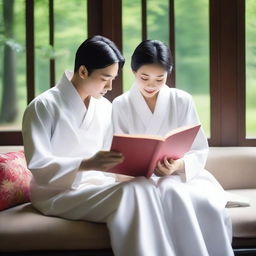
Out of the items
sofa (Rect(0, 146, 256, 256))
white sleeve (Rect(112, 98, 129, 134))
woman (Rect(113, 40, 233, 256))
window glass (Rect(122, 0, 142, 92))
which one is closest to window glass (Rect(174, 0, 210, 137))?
window glass (Rect(122, 0, 142, 92))

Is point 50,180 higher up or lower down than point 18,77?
lower down

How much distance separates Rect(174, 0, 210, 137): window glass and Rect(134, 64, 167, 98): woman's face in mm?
668

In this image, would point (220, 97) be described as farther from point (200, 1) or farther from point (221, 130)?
point (200, 1)

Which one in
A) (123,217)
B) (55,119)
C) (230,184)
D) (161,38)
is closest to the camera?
(123,217)

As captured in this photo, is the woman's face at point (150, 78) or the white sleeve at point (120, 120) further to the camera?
the white sleeve at point (120, 120)

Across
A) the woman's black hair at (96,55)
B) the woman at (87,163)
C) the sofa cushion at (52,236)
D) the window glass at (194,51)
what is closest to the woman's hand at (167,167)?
the woman at (87,163)

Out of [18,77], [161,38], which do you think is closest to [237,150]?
[161,38]

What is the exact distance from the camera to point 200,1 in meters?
3.27

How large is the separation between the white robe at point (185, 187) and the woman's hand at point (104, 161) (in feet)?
0.88

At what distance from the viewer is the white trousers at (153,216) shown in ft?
7.36

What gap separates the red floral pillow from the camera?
254cm

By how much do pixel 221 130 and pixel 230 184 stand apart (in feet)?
1.25

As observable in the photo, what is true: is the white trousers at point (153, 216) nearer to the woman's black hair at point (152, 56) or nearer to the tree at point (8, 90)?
Result: the woman's black hair at point (152, 56)

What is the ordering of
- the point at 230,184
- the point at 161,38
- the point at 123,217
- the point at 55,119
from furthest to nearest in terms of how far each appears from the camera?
the point at 161,38, the point at 230,184, the point at 55,119, the point at 123,217
